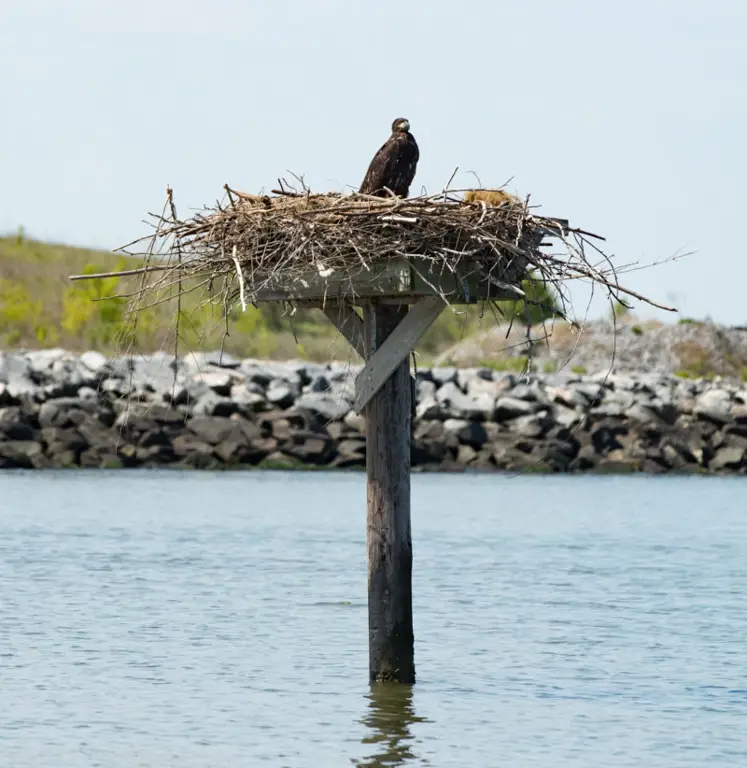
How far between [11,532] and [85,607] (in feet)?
23.5

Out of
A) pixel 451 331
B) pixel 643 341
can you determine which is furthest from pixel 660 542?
pixel 451 331

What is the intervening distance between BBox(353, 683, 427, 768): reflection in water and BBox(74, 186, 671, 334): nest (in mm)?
2749

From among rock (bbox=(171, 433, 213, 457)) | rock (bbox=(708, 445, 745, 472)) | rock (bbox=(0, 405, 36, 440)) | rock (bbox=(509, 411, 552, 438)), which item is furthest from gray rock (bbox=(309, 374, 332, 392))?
rock (bbox=(708, 445, 745, 472))

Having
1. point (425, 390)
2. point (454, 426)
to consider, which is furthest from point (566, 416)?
point (425, 390)

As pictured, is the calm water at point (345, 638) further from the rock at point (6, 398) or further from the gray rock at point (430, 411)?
the gray rock at point (430, 411)

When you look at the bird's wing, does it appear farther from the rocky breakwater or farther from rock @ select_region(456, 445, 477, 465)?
rock @ select_region(456, 445, 477, 465)

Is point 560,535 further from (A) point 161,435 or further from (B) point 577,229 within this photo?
(B) point 577,229

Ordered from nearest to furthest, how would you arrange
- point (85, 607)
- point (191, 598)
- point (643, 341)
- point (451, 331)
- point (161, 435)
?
1. point (85, 607)
2. point (191, 598)
3. point (161, 435)
4. point (643, 341)
5. point (451, 331)

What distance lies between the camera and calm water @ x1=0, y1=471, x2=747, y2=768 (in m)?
10.8

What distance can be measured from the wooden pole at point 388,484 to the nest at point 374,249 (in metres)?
0.28

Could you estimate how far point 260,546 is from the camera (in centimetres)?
2289

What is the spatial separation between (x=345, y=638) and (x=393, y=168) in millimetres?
4989

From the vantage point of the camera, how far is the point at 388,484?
11453mm

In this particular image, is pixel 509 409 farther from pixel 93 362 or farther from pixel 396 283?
pixel 396 283
